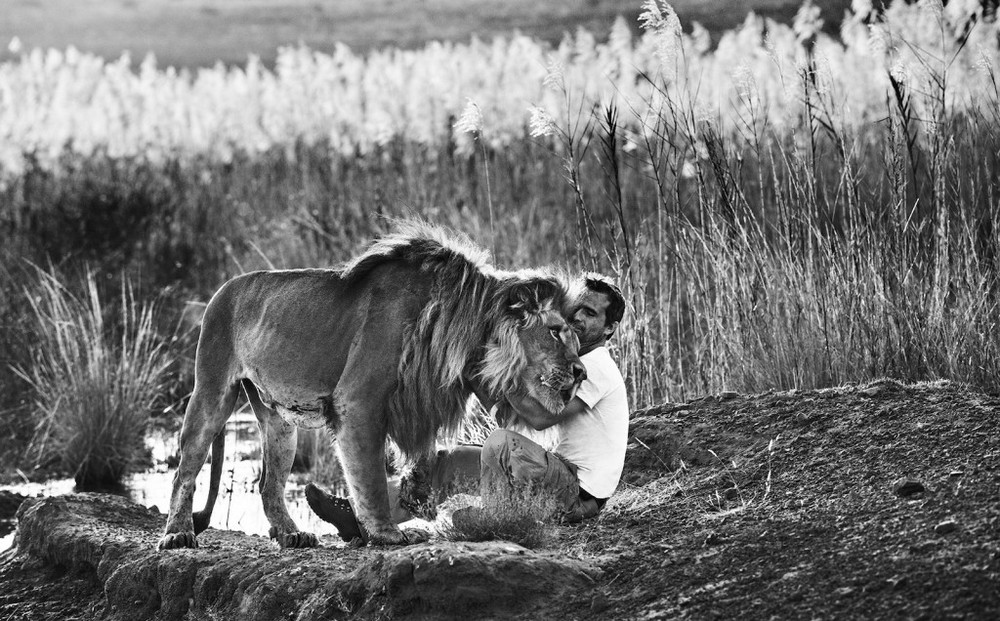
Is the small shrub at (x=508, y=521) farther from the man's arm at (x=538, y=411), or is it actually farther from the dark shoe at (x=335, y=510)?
the dark shoe at (x=335, y=510)

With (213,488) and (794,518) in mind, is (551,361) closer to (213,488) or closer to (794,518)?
(794,518)

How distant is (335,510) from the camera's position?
18.0 feet

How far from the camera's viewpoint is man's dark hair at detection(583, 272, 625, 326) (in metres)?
5.28

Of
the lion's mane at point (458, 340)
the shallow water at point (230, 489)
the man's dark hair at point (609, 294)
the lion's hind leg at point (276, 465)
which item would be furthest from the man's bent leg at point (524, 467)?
the shallow water at point (230, 489)

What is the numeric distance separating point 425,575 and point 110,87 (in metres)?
18.1

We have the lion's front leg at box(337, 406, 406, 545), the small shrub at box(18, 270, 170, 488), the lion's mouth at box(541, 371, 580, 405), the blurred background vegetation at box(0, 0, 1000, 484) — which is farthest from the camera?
the small shrub at box(18, 270, 170, 488)

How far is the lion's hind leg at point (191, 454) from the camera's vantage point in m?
5.39

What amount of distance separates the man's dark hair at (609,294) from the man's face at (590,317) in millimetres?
16

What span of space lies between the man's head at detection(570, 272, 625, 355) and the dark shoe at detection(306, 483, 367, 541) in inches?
51.7

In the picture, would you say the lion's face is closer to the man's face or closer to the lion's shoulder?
the man's face

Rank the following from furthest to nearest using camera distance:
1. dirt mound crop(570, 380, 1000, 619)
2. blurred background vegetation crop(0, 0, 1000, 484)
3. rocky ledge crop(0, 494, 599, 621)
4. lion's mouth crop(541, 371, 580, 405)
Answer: blurred background vegetation crop(0, 0, 1000, 484)
lion's mouth crop(541, 371, 580, 405)
rocky ledge crop(0, 494, 599, 621)
dirt mound crop(570, 380, 1000, 619)

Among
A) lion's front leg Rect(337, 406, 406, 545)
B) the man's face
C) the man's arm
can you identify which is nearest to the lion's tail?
lion's front leg Rect(337, 406, 406, 545)

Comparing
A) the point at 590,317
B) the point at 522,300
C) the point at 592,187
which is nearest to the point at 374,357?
the point at 522,300

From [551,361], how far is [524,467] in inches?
22.2
